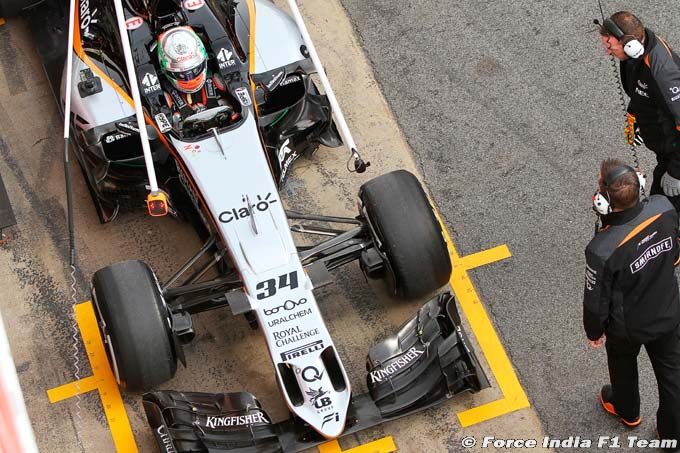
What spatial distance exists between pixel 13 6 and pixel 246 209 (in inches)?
151

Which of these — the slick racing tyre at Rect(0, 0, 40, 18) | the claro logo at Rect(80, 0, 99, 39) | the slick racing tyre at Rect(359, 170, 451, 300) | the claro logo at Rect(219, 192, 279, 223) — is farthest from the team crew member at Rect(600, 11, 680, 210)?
the slick racing tyre at Rect(0, 0, 40, 18)

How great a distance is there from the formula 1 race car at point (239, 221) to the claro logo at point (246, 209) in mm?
10

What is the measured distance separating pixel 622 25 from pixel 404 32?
2.90m

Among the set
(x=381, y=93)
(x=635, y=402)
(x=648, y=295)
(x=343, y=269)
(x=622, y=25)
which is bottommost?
(x=635, y=402)

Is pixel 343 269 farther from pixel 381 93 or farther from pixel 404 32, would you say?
pixel 404 32

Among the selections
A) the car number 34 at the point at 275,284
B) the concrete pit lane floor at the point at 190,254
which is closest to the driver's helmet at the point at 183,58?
the concrete pit lane floor at the point at 190,254

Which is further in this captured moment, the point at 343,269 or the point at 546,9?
the point at 546,9

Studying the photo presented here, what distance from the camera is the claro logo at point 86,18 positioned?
895 cm

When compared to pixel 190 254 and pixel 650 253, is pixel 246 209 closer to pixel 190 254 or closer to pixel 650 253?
pixel 190 254

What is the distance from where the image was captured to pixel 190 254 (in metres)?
8.77

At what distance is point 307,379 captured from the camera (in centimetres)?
720

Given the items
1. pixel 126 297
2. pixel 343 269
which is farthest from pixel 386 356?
pixel 126 297

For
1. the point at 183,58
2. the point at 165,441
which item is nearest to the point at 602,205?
the point at 165,441

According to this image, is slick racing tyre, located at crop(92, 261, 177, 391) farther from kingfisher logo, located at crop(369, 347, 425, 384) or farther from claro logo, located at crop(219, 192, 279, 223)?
kingfisher logo, located at crop(369, 347, 425, 384)
